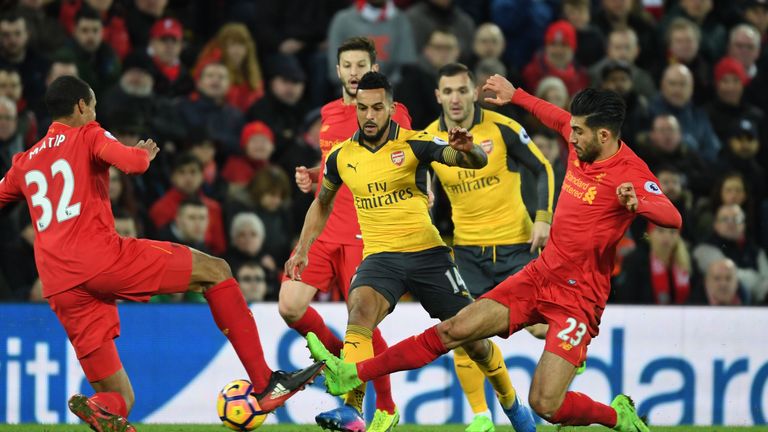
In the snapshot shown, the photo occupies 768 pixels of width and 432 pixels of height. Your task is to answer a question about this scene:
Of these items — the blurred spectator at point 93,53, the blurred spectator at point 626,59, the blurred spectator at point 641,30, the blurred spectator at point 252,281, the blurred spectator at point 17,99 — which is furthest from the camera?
the blurred spectator at point 641,30

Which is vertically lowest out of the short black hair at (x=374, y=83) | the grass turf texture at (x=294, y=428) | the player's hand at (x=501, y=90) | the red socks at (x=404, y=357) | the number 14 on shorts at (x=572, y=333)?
the grass turf texture at (x=294, y=428)

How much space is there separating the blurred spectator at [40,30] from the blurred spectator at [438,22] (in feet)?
12.0

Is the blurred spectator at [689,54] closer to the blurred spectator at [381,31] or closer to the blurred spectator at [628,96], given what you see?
the blurred spectator at [628,96]

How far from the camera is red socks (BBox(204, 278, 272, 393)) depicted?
8477 millimetres

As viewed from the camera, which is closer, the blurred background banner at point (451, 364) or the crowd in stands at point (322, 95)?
the blurred background banner at point (451, 364)

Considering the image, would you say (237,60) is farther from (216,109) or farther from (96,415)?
(96,415)

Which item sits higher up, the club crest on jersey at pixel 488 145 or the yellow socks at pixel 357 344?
the club crest on jersey at pixel 488 145

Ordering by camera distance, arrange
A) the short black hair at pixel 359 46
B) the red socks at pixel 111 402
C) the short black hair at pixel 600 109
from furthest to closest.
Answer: the short black hair at pixel 359 46, the short black hair at pixel 600 109, the red socks at pixel 111 402

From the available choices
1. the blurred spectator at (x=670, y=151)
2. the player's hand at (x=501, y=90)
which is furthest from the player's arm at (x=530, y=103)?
the blurred spectator at (x=670, y=151)

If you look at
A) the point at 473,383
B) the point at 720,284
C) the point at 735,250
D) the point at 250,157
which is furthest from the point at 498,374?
the point at 250,157

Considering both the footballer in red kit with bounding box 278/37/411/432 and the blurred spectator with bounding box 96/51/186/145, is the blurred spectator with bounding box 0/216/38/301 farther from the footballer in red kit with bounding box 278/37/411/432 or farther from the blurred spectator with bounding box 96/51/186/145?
the footballer in red kit with bounding box 278/37/411/432

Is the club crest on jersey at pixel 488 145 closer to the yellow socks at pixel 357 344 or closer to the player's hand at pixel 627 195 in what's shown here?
the yellow socks at pixel 357 344

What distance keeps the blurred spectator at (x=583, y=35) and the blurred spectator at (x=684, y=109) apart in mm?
804

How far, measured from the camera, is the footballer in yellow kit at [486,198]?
9.95 metres
